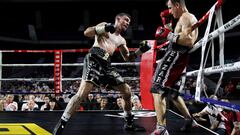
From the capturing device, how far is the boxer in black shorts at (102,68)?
2250 millimetres

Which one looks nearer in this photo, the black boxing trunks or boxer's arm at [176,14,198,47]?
boxer's arm at [176,14,198,47]

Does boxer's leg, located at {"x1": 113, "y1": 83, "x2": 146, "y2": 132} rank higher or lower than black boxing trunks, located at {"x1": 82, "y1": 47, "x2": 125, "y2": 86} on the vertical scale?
lower

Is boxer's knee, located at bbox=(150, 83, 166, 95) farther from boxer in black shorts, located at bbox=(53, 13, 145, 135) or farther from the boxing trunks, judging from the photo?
boxer in black shorts, located at bbox=(53, 13, 145, 135)

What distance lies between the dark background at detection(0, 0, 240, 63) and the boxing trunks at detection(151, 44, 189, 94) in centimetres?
1186

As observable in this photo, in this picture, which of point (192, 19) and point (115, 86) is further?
point (115, 86)

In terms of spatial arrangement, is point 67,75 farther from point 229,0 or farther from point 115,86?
point 115,86

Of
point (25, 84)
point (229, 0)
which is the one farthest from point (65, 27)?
point (229, 0)

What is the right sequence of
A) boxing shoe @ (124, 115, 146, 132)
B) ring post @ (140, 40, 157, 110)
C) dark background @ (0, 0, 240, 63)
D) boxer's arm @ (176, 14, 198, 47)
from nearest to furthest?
1. boxer's arm @ (176, 14, 198, 47)
2. boxing shoe @ (124, 115, 146, 132)
3. ring post @ (140, 40, 157, 110)
4. dark background @ (0, 0, 240, 63)

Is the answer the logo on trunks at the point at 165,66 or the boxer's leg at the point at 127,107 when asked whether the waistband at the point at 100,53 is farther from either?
the logo on trunks at the point at 165,66

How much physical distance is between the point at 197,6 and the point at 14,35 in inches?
340

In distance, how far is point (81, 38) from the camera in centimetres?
1469

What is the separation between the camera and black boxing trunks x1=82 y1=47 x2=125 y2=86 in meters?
2.34

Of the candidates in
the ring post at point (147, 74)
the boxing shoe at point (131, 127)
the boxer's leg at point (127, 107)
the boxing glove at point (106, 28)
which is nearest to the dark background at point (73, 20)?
the ring post at point (147, 74)

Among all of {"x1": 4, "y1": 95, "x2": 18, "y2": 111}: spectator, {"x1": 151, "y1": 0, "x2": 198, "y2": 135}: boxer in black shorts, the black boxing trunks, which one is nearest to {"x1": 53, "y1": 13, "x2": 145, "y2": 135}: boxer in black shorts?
the black boxing trunks
